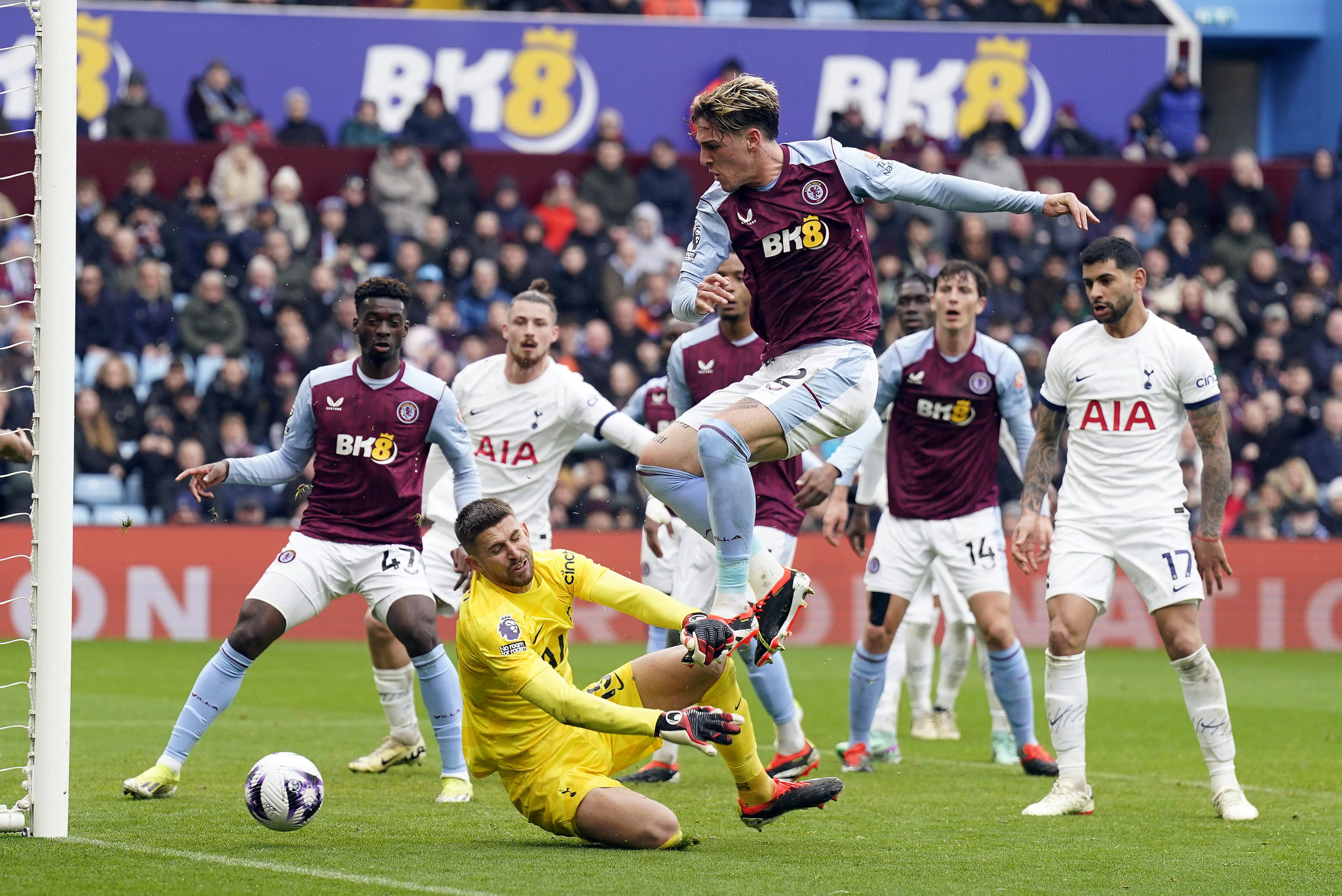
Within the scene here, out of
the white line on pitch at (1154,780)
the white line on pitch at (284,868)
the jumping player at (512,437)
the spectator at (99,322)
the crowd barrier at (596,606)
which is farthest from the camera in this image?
the spectator at (99,322)

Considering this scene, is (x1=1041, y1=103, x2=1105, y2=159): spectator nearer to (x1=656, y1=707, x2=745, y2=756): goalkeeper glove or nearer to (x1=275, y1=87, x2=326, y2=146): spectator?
(x1=275, y1=87, x2=326, y2=146): spectator

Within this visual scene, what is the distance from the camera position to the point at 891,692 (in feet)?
35.5

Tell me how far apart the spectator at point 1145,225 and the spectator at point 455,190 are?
8025 mm

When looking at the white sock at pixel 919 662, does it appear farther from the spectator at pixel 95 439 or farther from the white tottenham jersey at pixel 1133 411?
the spectator at pixel 95 439

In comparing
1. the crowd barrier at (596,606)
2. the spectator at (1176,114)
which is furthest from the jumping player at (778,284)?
the spectator at (1176,114)

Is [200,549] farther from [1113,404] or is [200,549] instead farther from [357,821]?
[1113,404]

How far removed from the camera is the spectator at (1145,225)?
20703 millimetres

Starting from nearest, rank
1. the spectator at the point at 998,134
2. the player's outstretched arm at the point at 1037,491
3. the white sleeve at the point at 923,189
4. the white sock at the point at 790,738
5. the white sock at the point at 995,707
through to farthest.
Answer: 1. the white sleeve at the point at 923,189
2. the player's outstretched arm at the point at 1037,491
3. the white sock at the point at 790,738
4. the white sock at the point at 995,707
5. the spectator at the point at 998,134

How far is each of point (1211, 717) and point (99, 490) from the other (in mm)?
11963

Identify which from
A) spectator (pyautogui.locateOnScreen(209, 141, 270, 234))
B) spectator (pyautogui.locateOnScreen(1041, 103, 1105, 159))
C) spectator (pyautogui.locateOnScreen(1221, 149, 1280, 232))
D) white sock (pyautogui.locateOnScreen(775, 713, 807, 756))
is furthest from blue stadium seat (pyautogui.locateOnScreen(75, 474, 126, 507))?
Answer: spectator (pyautogui.locateOnScreen(1221, 149, 1280, 232))

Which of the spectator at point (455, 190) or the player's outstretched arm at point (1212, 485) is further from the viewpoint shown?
the spectator at point (455, 190)

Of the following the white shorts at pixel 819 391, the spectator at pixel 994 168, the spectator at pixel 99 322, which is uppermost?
the spectator at pixel 994 168

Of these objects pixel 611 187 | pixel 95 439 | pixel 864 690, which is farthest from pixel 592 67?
pixel 864 690

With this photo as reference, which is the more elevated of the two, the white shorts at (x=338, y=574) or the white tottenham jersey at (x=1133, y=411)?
the white tottenham jersey at (x=1133, y=411)
